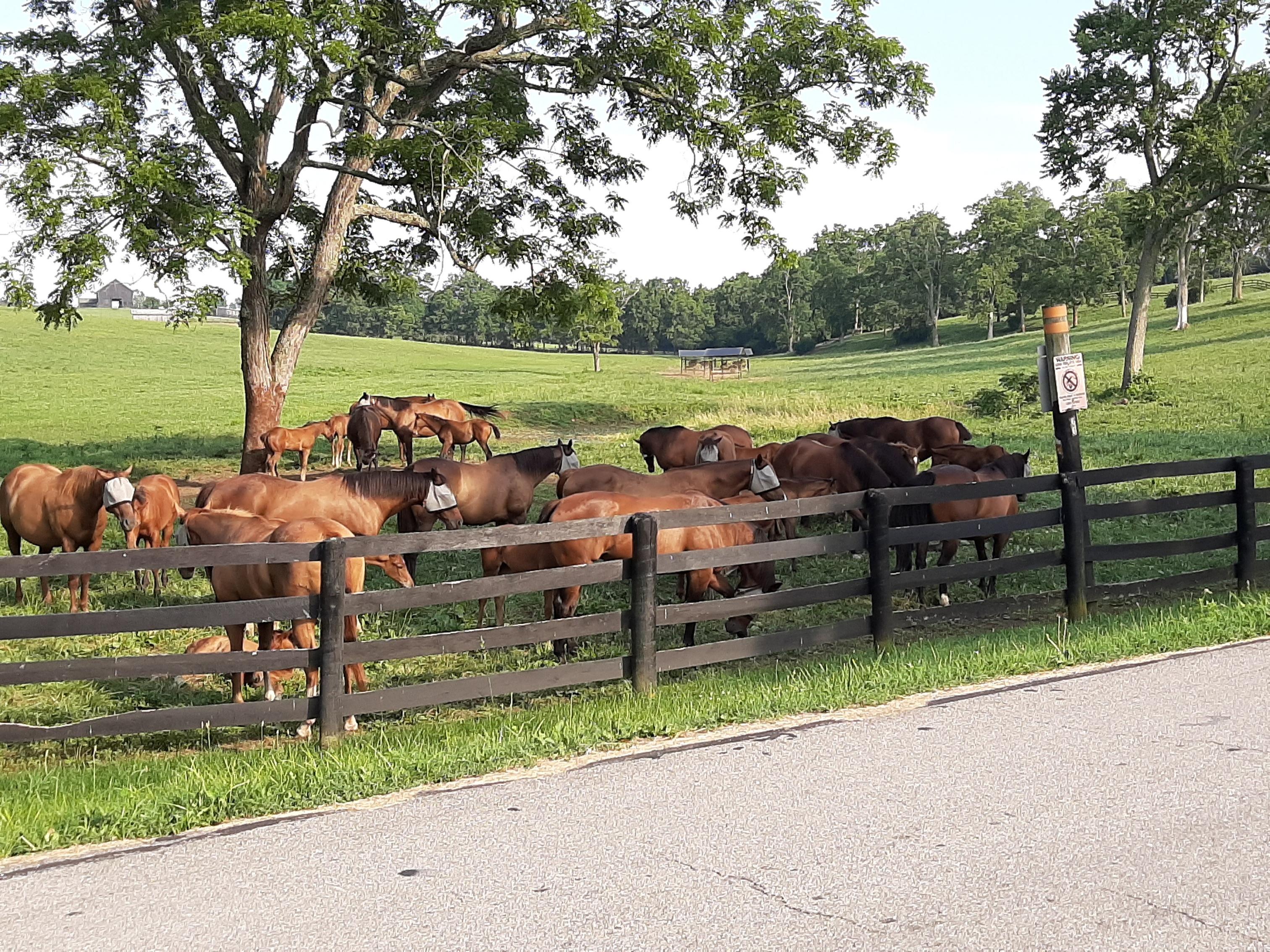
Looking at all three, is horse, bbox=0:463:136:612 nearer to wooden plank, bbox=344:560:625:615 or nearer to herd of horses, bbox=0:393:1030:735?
herd of horses, bbox=0:393:1030:735

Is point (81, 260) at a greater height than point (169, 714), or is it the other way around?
point (81, 260)

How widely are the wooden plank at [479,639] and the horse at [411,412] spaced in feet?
49.7

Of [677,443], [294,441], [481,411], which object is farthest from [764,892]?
[481,411]

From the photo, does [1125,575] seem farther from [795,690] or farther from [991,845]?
[991,845]

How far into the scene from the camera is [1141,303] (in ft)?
121

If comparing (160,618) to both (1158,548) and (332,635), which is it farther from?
(1158,548)

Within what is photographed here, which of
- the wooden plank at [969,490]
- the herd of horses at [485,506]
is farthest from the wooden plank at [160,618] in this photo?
the wooden plank at [969,490]

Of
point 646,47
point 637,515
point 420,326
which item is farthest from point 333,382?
point 420,326

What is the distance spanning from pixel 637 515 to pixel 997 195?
11809cm

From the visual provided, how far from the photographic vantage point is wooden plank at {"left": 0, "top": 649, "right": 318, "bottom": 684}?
267 inches

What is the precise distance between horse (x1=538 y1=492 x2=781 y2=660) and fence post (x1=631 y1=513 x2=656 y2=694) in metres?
1.85

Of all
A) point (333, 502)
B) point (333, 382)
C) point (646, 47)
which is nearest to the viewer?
point (333, 502)

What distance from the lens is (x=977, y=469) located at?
1520 centimetres

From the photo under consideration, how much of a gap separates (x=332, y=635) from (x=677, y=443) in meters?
12.9
